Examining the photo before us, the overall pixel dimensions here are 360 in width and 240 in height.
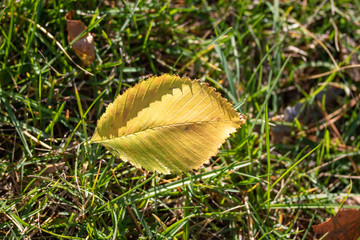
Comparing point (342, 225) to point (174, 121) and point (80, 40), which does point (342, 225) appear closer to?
point (174, 121)

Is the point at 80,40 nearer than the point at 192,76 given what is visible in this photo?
Yes

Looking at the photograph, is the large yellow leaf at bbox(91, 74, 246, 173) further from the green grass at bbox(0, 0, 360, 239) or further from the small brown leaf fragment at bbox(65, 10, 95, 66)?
the small brown leaf fragment at bbox(65, 10, 95, 66)

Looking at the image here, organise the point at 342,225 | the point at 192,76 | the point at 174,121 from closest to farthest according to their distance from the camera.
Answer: the point at 174,121 < the point at 342,225 < the point at 192,76

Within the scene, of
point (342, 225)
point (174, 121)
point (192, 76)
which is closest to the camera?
point (174, 121)

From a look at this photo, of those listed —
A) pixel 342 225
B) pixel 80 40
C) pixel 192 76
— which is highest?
pixel 80 40

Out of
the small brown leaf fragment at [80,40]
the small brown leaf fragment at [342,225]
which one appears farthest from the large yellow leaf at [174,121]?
the small brown leaf fragment at [342,225]

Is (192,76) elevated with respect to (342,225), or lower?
elevated

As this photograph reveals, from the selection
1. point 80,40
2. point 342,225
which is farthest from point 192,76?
point 342,225

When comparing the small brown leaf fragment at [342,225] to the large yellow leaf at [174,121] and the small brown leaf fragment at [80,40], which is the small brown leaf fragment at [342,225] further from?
the small brown leaf fragment at [80,40]
